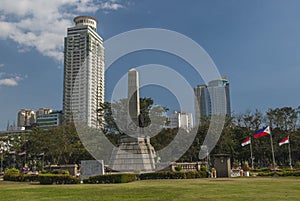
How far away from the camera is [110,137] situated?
5462 cm

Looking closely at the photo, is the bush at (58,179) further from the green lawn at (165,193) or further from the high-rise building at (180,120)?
the high-rise building at (180,120)

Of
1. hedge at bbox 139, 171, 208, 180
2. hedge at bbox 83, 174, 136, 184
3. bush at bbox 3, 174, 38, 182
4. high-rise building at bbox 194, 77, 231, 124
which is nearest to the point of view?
hedge at bbox 83, 174, 136, 184

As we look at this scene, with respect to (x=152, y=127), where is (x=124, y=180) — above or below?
below

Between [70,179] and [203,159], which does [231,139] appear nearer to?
[203,159]

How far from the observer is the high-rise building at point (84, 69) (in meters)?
117

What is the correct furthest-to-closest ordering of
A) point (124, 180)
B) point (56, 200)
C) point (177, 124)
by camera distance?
point (177, 124)
point (124, 180)
point (56, 200)

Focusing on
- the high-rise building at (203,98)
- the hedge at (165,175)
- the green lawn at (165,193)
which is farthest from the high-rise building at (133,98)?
the high-rise building at (203,98)

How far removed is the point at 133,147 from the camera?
109ft

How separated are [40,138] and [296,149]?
145 feet

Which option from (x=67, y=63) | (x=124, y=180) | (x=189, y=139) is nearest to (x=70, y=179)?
(x=124, y=180)

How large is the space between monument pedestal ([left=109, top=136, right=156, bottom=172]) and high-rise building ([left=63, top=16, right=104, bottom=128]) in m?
81.9

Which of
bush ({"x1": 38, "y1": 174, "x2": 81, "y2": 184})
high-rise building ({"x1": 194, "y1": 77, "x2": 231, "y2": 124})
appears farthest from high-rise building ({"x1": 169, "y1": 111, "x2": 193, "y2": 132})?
bush ({"x1": 38, "y1": 174, "x2": 81, "y2": 184})

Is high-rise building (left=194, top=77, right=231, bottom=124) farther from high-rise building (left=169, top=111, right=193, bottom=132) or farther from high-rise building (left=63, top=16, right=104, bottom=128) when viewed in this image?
high-rise building (left=63, top=16, right=104, bottom=128)

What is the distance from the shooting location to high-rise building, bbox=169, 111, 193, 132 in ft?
196
